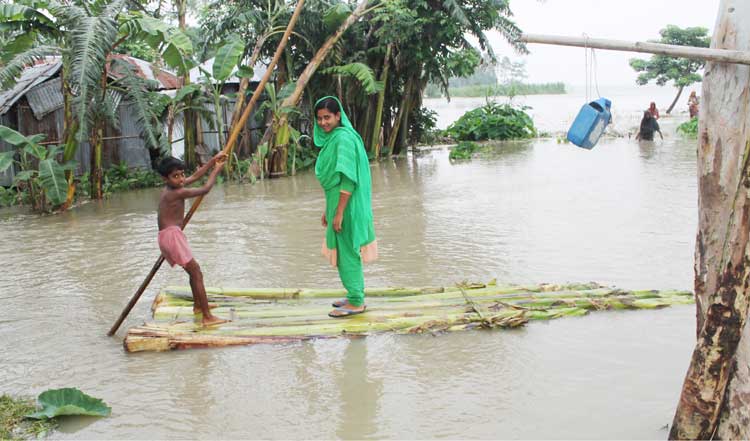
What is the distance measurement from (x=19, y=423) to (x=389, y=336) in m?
2.15

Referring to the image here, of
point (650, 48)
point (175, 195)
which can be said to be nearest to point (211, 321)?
point (175, 195)

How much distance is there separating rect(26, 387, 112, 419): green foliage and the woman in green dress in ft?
5.36

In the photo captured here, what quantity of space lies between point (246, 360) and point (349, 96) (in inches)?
500

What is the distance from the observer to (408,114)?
61.7ft

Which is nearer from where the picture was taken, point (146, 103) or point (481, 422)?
point (481, 422)

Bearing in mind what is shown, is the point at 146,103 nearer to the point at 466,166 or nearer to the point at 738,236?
the point at 466,166

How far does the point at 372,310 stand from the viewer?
5012mm

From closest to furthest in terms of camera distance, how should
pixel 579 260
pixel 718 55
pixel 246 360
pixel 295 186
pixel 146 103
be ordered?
pixel 718 55 < pixel 246 360 < pixel 579 260 < pixel 146 103 < pixel 295 186

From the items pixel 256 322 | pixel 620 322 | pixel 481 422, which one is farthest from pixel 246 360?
pixel 620 322

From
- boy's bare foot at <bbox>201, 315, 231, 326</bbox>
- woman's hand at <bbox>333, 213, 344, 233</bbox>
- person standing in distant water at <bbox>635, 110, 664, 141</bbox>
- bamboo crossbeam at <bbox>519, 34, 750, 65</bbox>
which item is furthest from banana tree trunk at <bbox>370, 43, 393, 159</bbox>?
bamboo crossbeam at <bbox>519, 34, 750, 65</bbox>

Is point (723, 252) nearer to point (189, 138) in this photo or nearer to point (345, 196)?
point (345, 196)

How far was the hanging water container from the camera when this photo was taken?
459 cm

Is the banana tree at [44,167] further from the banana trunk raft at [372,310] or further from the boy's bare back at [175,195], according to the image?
the boy's bare back at [175,195]

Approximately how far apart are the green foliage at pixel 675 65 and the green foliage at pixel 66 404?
30.3 m
